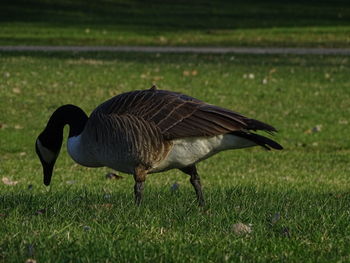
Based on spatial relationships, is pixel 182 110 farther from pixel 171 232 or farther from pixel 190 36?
pixel 190 36

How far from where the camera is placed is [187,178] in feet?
33.2

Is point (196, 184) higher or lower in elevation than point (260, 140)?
lower

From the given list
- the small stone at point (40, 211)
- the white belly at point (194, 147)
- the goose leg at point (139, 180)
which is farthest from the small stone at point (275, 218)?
the small stone at point (40, 211)

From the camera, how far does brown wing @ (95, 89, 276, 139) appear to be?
5.90m

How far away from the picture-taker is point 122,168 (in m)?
6.23

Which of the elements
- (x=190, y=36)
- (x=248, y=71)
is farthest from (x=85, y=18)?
(x=248, y=71)

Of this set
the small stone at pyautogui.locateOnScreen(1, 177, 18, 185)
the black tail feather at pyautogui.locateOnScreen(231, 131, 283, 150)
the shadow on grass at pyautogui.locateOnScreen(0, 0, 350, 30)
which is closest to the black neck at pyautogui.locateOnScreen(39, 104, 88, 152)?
the black tail feather at pyautogui.locateOnScreen(231, 131, 283, 150)

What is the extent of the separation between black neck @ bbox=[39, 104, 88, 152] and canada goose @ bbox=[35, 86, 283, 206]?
0.38 metres

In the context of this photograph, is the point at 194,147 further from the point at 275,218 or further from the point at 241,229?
the point at 241,229

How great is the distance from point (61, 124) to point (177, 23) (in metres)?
27.4

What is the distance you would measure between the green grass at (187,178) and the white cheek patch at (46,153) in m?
0.30

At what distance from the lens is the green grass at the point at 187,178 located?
472 centimetres

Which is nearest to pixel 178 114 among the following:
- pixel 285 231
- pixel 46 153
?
pixel 285 231

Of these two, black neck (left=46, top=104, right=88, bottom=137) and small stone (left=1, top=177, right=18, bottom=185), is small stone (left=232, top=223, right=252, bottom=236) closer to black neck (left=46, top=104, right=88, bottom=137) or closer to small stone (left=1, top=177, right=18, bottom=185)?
black neck (left=46, top=104, right=88, bottom=137)
